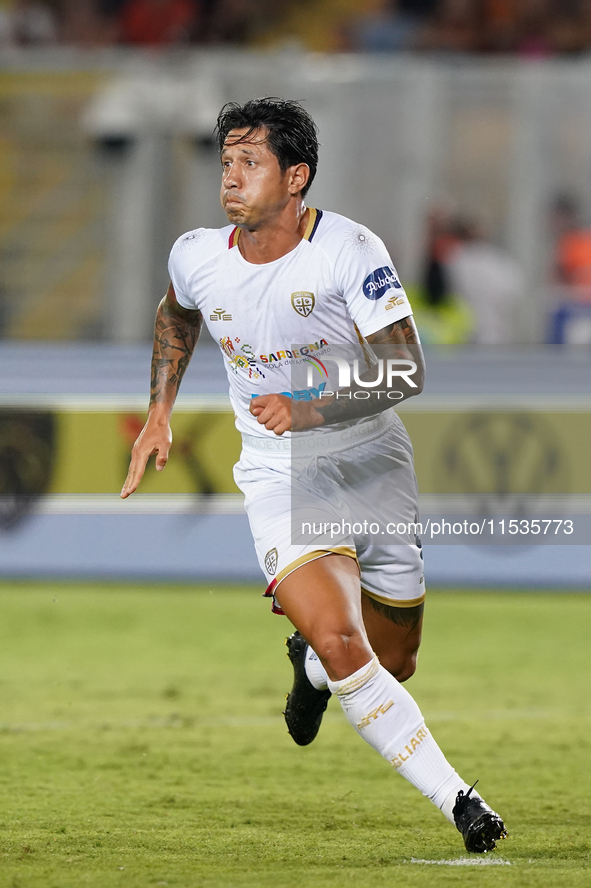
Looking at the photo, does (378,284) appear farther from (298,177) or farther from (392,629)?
(392,629)

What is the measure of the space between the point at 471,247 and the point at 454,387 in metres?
0.98

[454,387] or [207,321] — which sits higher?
[207,321]

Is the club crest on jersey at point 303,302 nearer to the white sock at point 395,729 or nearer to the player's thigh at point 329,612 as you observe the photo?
the player's thigh at point 329,612

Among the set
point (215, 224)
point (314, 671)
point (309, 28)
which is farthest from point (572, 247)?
point (314, 671)

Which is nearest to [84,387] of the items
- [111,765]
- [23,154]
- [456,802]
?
[23,154]

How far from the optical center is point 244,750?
5.34 m

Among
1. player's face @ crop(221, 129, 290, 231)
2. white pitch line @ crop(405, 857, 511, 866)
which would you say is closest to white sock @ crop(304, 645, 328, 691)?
white pitch line @ crop(405, 857, 511, 866)

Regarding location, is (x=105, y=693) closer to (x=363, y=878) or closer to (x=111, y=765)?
(x=111, y=765)

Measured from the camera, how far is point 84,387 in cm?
880

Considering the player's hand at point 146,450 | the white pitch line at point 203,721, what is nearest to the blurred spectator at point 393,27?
the white pitch line at point 203,721

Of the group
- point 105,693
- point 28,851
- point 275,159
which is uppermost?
point 275,159

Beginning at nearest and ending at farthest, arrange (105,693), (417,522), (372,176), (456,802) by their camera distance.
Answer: (456,802)
(417,522)
(105,693)
(372,176)

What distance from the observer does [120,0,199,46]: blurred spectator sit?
10766 millimetres

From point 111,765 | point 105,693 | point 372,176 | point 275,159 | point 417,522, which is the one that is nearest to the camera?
point 275,159
